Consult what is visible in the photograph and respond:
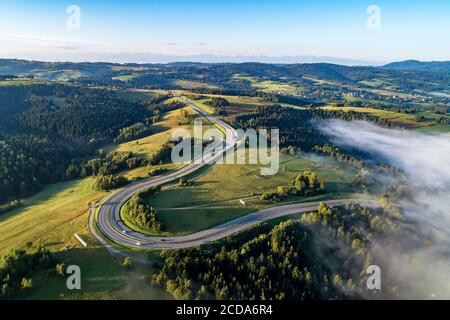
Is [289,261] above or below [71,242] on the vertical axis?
below

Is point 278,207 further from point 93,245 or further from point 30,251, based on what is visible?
point 30,251

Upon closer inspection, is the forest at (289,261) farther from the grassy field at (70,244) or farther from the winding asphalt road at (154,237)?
the grassy field at (70,244)

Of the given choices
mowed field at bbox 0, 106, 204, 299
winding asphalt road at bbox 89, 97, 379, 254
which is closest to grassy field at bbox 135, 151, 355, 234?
winding asphalt road at bbox 89, 97, 379, 254

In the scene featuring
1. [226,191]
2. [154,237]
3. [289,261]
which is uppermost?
[226,191]

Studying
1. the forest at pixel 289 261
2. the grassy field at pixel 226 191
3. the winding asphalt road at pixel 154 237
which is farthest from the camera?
the grassy field at pixel 226 191

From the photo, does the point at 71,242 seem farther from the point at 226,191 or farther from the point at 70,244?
the point at 226,191

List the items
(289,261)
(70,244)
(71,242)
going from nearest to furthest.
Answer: (70,244), (289,261), (71,242)

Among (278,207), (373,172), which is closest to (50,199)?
(278,207)

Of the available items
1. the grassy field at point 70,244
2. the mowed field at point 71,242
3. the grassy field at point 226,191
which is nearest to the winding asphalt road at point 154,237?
the grassy field at point 226,191

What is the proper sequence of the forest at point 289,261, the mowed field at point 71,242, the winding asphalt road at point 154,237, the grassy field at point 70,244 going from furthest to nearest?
the winding asphalt road at point 154,237
the forest at point 289,261
the mowed field at point 71,242
the grassy field at point 70,244

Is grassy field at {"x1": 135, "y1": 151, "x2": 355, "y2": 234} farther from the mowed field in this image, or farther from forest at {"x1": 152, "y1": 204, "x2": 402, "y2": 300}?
the mowed field

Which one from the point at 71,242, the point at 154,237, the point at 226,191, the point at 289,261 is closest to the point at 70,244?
the point at 71,242

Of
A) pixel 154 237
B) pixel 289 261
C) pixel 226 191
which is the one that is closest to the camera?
pixel 289 261
